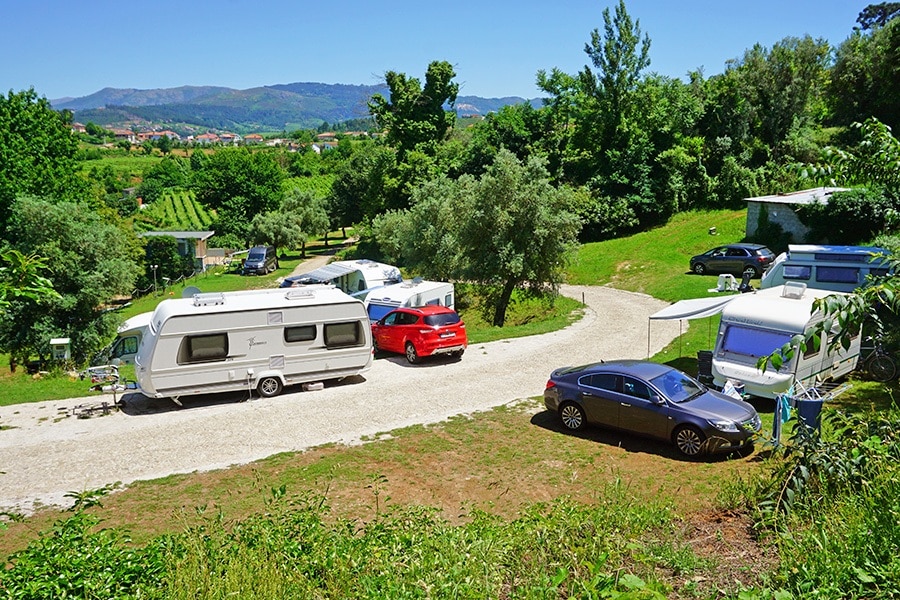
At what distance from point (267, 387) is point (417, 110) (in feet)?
136

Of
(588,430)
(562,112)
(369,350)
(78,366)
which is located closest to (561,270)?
(369,350)

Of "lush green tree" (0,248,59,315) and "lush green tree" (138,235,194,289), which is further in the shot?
"lush green tree" (138,235,194,289)

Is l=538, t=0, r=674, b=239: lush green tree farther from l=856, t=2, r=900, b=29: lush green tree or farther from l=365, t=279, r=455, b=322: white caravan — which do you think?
l=856, t=2, r=900, b=29: lush green tree

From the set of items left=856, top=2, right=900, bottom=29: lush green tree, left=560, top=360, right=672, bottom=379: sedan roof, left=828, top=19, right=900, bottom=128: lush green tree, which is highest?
left=856, top=2, right=900, bottom=29: lush green tree

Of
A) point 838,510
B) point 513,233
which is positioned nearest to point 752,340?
point 838,510

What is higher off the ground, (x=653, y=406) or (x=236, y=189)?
(x=236, y=189)

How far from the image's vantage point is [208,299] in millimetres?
15547

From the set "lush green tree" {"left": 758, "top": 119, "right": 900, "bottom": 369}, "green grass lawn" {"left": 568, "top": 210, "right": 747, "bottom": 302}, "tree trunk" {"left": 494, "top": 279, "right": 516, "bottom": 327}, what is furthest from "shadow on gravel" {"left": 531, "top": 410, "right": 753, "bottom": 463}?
"green grass lawn" {"left": 568, "top": 210, "right": 747, "bottom": 302}

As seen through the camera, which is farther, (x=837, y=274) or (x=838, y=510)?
(x=837, y=274)

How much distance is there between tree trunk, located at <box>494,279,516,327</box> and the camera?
2597cm

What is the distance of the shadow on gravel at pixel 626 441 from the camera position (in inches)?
444

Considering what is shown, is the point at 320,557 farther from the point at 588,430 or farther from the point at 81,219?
the point at 81,219

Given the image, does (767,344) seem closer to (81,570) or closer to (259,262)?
(81,570)

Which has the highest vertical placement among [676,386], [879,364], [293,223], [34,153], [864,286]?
[34,153]
